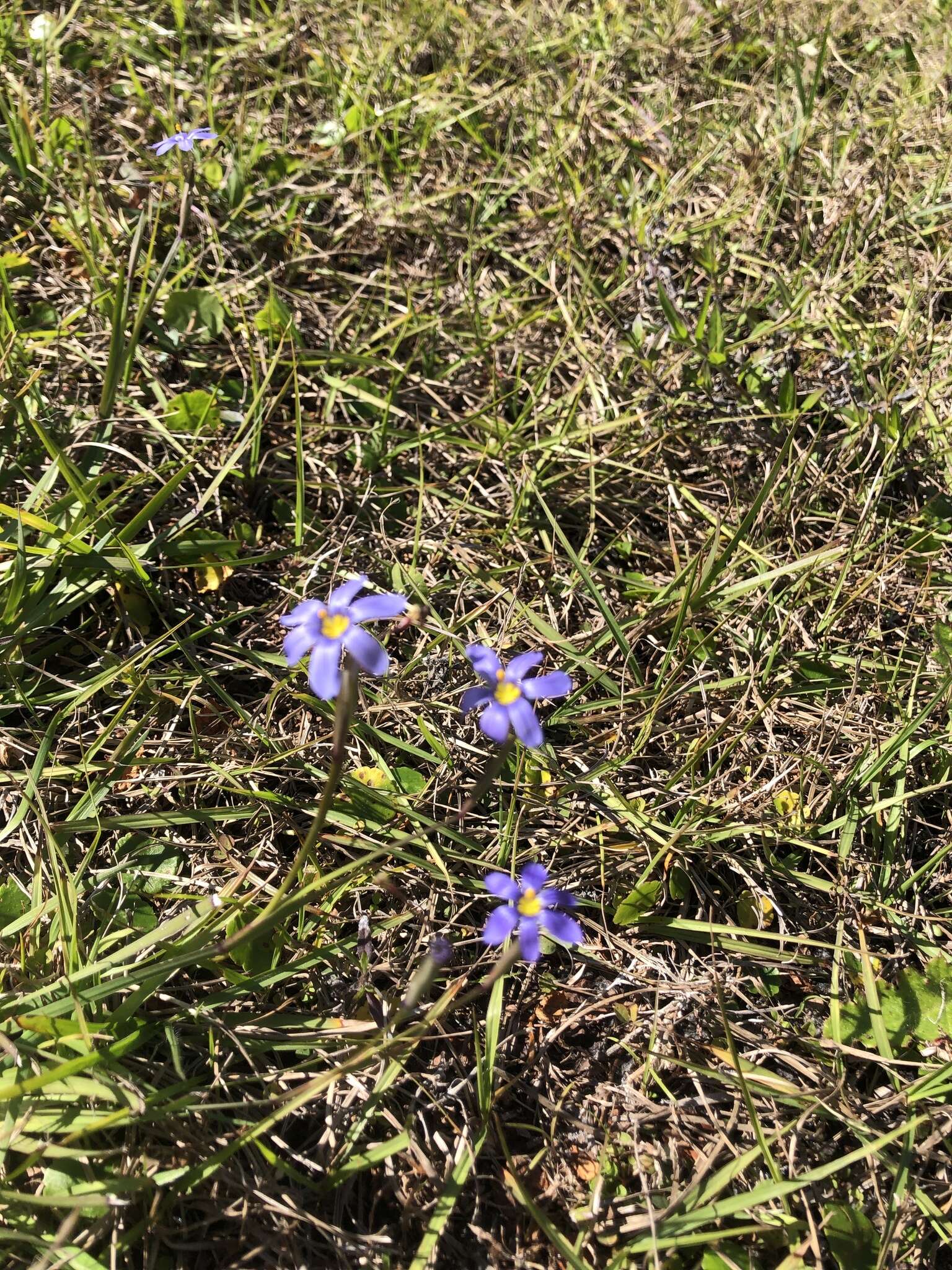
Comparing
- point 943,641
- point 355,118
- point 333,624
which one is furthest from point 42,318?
point 943,641

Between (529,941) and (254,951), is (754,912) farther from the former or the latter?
(254,951)

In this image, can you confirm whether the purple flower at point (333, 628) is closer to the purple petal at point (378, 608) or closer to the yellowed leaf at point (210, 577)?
the purple petal at point (378, 608)

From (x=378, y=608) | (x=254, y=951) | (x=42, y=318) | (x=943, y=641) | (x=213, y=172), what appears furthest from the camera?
(x=213, y=172)

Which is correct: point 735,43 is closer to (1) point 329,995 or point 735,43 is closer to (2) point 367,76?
(2) point 367,76

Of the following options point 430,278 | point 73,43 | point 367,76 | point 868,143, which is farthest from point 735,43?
point 73,43

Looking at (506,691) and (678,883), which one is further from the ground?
(506,691)

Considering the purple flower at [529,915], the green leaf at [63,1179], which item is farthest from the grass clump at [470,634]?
the purple flower at [529,915]

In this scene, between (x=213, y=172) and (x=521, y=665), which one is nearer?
(x=521, y=665)

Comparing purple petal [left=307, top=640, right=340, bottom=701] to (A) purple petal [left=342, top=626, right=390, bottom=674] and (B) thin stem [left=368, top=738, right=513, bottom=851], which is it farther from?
(B) thin stem [left=368, top=738, right=513, bottom=851]

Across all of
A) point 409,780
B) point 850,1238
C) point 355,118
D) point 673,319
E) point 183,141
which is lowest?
point 850,1238

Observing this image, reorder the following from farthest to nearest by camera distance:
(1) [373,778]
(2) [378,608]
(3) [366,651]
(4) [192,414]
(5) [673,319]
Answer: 1. (5) [673,319]
2. (4) [192,414]
3. (1) [373,778]
4. (2) [378,608]
5. (3) [366,651]
